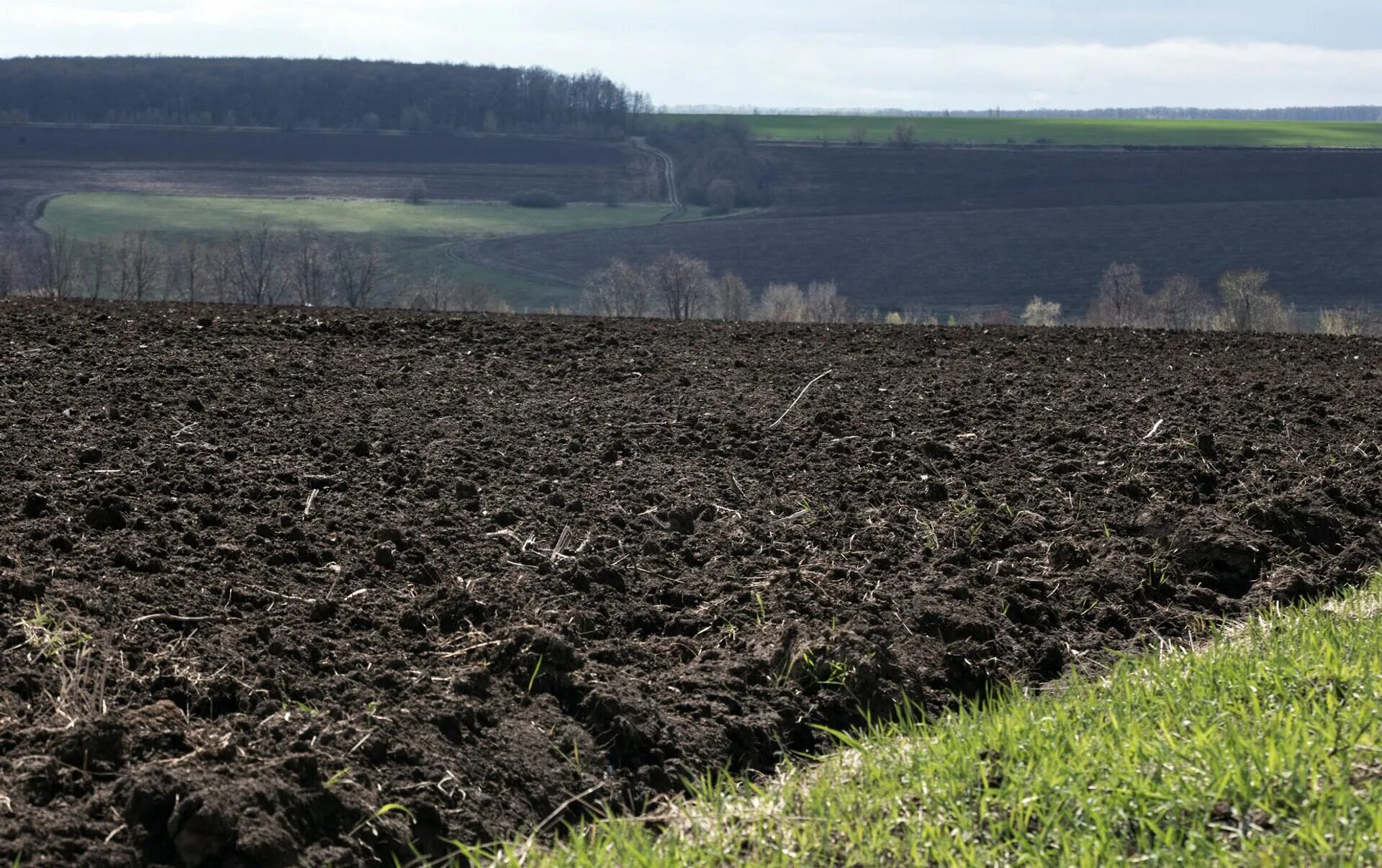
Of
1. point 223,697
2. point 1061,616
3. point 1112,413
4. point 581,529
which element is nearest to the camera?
point 223,697

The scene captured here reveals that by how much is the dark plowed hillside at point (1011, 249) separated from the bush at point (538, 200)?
13.5 metres

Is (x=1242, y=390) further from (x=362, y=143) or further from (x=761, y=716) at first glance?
(x=362, y=143)

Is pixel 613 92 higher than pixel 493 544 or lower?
higher

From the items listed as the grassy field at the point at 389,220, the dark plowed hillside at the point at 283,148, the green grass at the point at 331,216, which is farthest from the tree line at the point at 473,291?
the dark plowed hillside at the point at 283,148

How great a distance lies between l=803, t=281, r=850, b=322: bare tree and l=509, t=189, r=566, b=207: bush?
28889 millimetres

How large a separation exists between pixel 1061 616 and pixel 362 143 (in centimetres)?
11270

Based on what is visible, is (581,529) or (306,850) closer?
(306,850)

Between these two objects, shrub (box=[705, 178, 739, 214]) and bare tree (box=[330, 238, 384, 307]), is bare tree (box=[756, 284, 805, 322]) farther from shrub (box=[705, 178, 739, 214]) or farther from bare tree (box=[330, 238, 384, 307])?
shrub (box=[705, 178, 739, 214])

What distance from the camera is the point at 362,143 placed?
366ft

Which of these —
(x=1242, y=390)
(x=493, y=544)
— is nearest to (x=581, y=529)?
(x=493, y=544)

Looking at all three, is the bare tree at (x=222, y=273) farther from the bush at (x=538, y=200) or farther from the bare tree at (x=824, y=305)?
the bush at (x=538, y=200)

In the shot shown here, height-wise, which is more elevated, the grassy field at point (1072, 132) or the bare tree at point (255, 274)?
the grassy field at point (1072, 132)

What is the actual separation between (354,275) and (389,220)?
97.0 ft

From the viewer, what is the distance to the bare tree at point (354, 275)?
1699 inches
